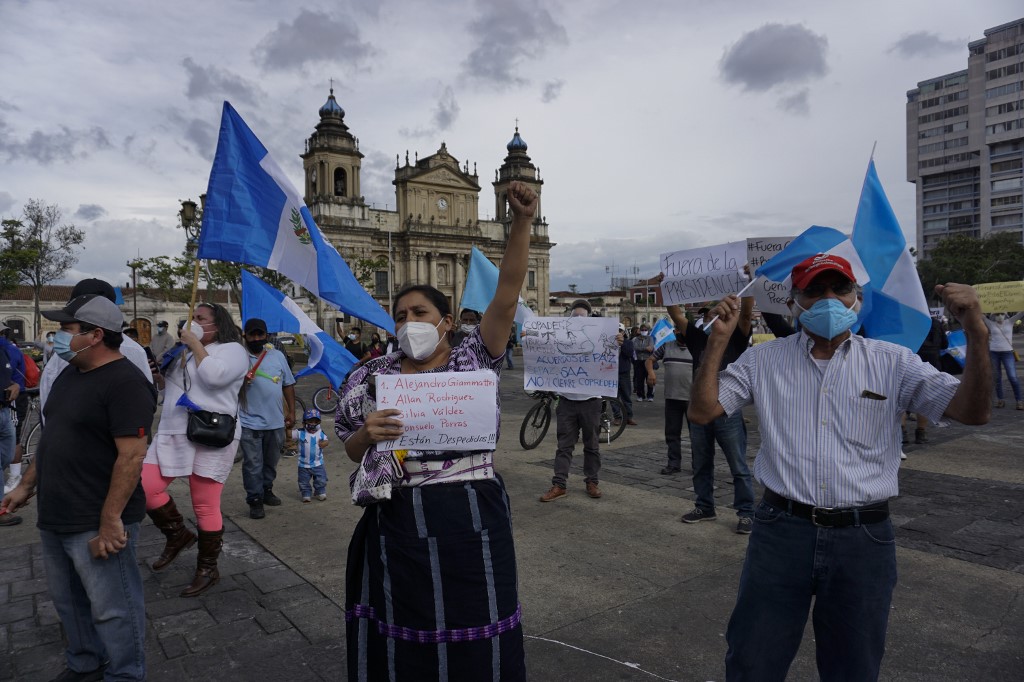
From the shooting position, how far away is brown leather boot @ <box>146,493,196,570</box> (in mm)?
4723

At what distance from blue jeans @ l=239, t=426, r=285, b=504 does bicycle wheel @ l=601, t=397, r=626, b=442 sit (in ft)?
15.2

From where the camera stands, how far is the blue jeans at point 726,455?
5598mm

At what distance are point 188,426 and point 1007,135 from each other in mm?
107911

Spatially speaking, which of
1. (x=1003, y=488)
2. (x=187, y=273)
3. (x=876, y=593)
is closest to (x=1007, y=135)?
(x=187, y=273)

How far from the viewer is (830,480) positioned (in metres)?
2.32

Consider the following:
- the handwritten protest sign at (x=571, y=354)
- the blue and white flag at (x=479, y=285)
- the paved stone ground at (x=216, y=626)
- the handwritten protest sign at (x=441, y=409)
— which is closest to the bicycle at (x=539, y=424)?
the blue and white flag at (x=479, y=285)

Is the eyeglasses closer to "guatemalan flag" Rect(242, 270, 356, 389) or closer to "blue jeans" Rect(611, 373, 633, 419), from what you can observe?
"guatemalan flag" Rect(242, 270, 356, 389)

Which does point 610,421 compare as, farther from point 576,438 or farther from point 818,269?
point 818,269

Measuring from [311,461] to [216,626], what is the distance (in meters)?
2.78

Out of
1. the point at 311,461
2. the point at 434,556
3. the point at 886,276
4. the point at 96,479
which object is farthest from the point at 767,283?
the point at 311,461

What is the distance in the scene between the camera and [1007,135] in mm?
86812

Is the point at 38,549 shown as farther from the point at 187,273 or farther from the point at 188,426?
the point at 187,273

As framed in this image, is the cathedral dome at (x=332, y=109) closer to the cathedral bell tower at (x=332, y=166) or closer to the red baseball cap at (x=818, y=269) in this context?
the cathedral bell tower at (x=332, y=166)

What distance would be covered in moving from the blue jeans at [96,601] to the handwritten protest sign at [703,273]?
141 inches
